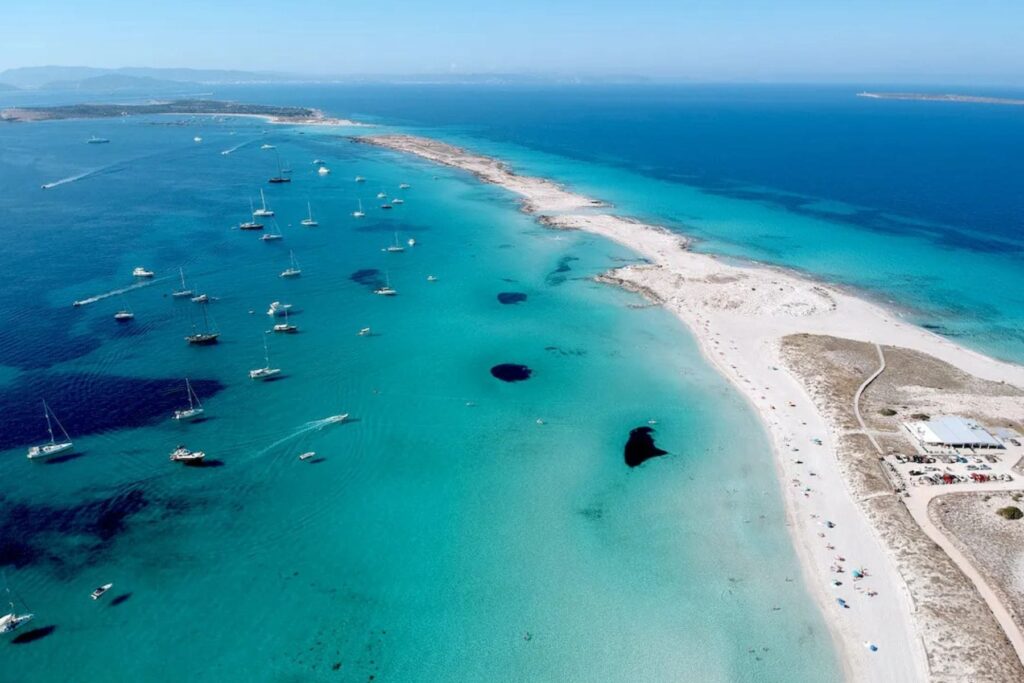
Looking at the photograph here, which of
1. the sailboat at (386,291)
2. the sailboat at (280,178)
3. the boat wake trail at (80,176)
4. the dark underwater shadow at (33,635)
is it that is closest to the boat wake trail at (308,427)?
the dark underwater shadow at (33,635)

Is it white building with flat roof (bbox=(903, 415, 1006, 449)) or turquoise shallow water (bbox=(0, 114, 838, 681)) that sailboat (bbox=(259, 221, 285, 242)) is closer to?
turquoise shallow water (bbox=(0, 114, 838, 681))

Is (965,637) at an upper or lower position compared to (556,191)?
lower

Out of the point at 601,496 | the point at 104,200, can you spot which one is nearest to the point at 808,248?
the point at 601,496

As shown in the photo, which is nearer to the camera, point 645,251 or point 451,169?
point 645,251

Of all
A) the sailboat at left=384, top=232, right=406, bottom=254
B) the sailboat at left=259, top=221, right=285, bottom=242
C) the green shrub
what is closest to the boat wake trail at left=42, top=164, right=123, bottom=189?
the sailboat at left=259, top=221, right=285, bottom=242

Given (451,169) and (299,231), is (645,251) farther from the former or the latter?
(451,169)

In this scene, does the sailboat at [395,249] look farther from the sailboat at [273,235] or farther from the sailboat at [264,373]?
the sailboat at [264,373]

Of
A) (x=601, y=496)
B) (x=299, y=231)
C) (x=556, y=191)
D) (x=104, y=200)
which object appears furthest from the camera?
(x=556, y=191)
